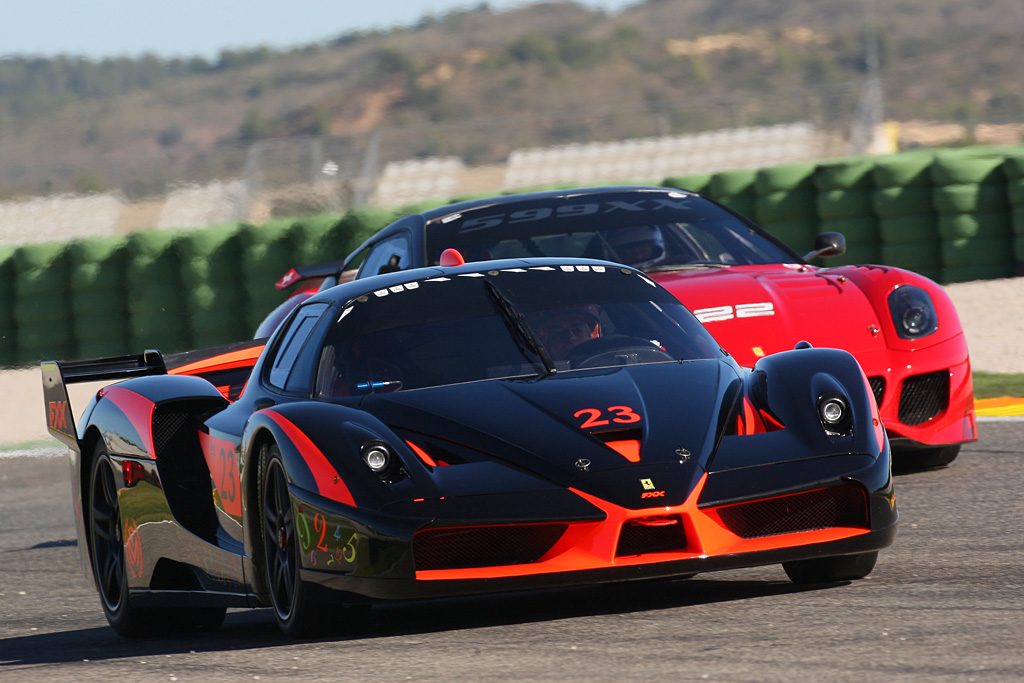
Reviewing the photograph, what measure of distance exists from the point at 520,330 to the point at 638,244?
292cm

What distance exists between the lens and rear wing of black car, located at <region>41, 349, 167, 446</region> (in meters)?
6.10

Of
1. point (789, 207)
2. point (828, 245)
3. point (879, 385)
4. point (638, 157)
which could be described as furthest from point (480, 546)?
point (638, 157)

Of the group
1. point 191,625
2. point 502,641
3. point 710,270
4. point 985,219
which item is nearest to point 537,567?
point 502,641

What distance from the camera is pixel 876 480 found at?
4520mm

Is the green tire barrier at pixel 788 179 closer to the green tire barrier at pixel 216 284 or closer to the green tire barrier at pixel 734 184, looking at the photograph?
the green tire barrier at pixel 734 184

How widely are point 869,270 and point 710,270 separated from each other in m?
0.73

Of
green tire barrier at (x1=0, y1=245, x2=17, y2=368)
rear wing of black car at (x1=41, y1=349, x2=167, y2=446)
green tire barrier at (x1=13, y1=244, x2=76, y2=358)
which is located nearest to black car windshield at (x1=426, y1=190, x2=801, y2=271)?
rear wing of black car at (x1=41, y1=349, x2=167, y2=446)

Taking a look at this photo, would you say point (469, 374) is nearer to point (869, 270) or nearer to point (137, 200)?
point (869, 270)

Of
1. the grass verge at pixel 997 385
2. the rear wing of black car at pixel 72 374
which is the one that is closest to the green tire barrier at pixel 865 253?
the grass verge at pixel 997 385

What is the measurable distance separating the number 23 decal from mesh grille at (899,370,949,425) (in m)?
2.77

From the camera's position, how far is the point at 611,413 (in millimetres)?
4559

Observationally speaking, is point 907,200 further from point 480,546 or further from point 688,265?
point 480,546

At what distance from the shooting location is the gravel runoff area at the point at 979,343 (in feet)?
40.7

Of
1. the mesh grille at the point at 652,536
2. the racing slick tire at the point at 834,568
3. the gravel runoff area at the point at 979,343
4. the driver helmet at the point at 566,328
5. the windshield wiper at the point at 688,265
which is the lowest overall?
the gravel runoff area at the point at 979,343
